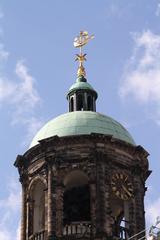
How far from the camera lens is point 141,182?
42688mm

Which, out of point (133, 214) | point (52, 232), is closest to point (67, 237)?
point (52, 232)

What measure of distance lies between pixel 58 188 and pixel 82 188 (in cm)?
213

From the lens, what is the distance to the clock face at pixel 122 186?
137 ft

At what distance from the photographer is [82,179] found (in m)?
42.8

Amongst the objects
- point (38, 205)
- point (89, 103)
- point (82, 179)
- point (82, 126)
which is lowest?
point (38, 205)

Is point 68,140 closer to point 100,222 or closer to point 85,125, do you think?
point 85,125

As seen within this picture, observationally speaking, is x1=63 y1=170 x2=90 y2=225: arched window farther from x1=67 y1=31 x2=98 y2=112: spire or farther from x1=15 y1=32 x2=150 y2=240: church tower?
x1=67 y1=31 x2=98 y2=112: spire

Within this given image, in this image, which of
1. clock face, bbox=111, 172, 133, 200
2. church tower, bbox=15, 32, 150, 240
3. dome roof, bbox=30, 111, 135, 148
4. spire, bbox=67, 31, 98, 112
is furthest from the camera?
spire, bbox=67, 31, 98, 112

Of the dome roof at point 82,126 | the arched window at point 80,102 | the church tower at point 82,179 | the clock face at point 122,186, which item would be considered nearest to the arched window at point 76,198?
the church tower at point 82,179

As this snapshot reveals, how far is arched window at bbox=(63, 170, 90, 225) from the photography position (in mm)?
42000

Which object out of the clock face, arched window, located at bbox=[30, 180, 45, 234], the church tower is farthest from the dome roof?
arched window, located at bbox=[30, 180, 45, 234]

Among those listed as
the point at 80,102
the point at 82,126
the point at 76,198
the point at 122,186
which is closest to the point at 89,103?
the point at 80,102

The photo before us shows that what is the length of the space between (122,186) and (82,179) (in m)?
1.80

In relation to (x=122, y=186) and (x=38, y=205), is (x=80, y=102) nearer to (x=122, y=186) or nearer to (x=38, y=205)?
(x=122, y=186)
